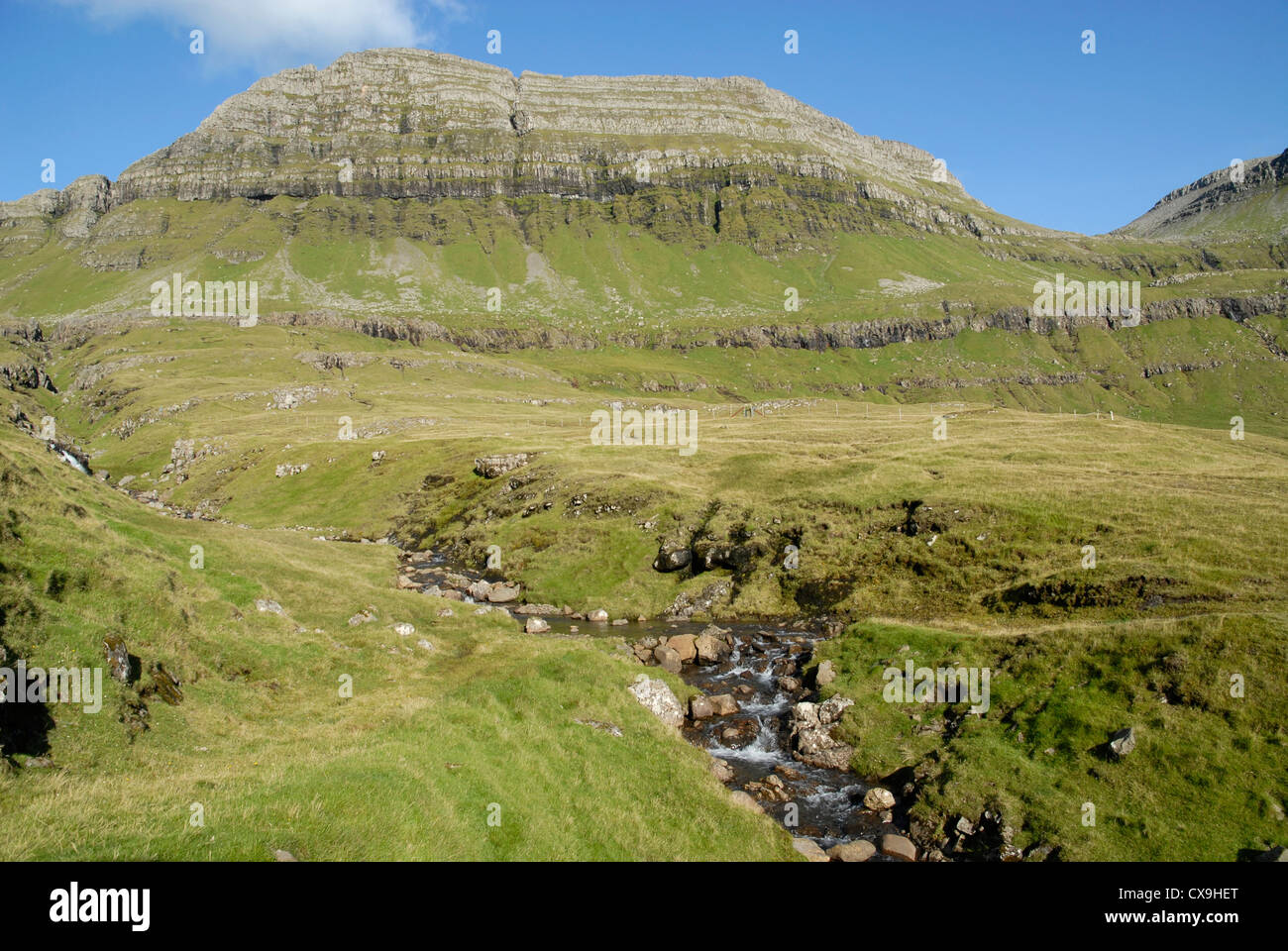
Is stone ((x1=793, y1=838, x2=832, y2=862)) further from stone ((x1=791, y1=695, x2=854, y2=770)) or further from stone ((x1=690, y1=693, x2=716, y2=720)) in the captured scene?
stone ((x1=690, y1=693, x2=716, y2=720))

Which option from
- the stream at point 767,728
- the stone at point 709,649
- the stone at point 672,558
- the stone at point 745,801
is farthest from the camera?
the stone at point 672,558

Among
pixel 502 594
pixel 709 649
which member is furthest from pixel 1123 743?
pixel 502 594

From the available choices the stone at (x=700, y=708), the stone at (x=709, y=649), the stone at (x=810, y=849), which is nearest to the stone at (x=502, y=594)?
the stone at (x=709, y=649)

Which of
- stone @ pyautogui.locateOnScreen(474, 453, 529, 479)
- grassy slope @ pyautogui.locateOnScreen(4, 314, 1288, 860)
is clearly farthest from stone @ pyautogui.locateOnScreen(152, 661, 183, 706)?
stone @ pyautogui.locateOnScreen(474, 453, 529, 479)

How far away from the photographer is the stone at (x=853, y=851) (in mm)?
24000

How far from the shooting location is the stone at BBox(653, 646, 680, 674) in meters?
42.0

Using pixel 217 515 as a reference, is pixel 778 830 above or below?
below

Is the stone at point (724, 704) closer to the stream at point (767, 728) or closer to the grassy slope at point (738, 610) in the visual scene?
the stream at point (767, 728)

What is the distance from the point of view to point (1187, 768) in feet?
77.9

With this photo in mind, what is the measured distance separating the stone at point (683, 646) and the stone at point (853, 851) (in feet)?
63.2
